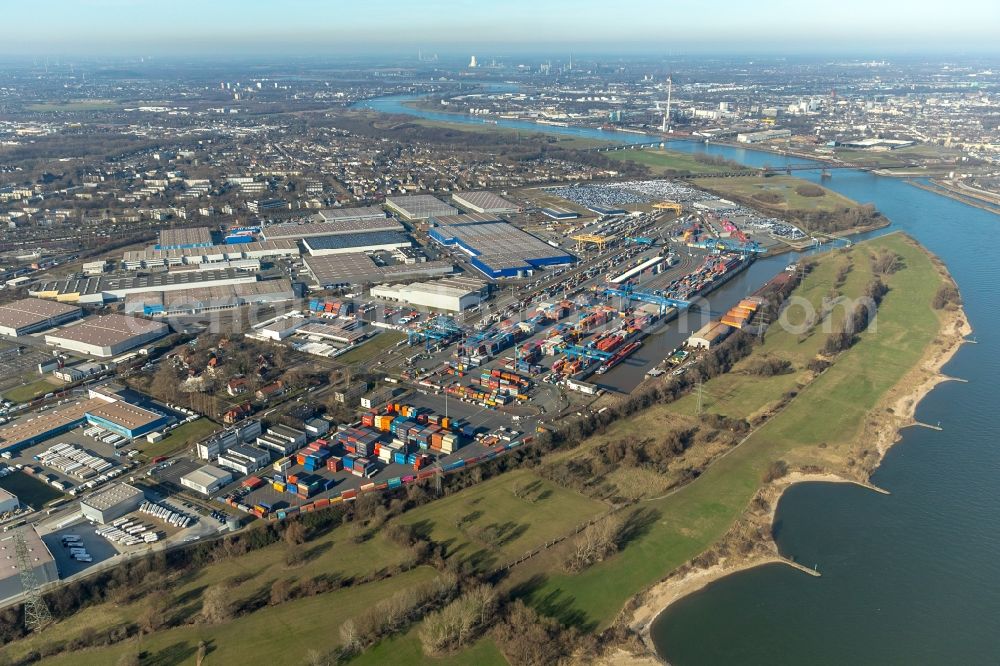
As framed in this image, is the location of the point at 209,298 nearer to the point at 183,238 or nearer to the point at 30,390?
the point at 30,390

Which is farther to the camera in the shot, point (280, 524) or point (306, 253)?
point (306, 253)

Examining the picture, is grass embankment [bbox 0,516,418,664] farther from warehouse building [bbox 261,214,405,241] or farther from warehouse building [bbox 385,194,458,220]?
warehouse building [bbox 385,194,458,220]

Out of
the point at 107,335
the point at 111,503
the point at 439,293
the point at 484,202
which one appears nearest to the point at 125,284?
the point at 107,335

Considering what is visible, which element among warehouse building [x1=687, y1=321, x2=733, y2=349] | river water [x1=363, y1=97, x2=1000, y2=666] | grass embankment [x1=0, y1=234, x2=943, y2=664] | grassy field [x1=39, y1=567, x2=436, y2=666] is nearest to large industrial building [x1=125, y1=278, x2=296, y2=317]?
grass embankment [x1=0, y1=234, x2=943, y2=664]

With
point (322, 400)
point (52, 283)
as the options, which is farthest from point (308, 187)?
point (322, 400)

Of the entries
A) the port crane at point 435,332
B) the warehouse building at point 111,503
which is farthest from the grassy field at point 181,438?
the port crane at point 435,332

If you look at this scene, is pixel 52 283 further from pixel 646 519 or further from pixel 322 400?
pixel 646 519

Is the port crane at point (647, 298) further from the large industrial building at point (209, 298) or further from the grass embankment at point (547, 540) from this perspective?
the large industrial building at point (209, 298)
